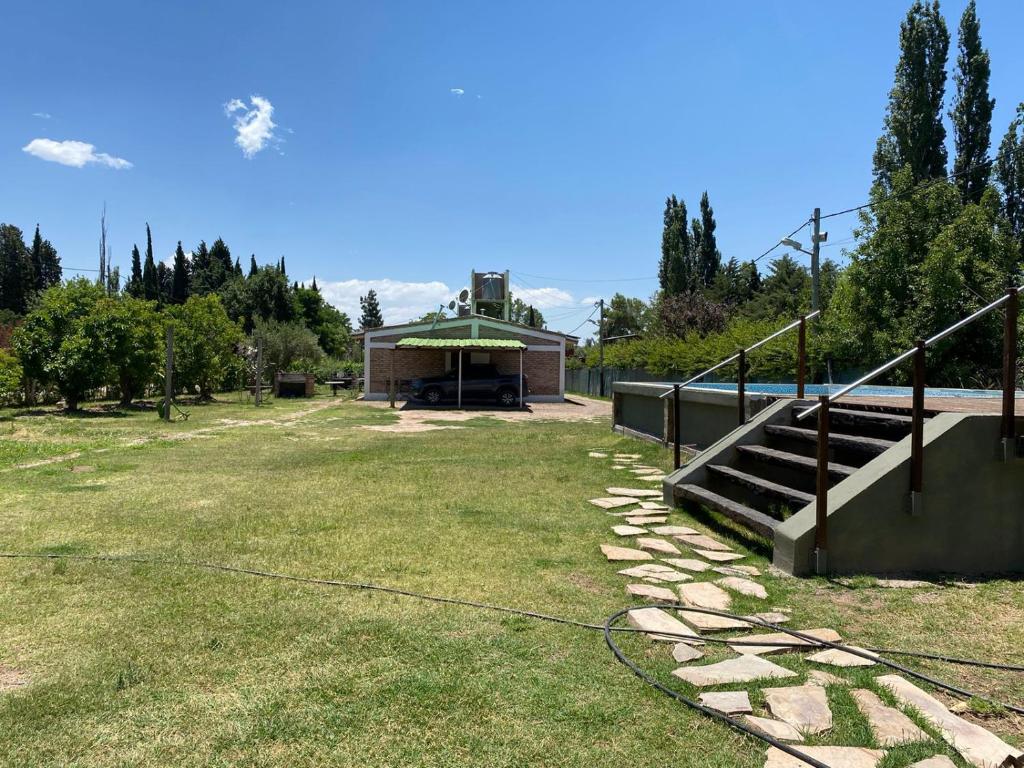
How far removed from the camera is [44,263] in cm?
6353

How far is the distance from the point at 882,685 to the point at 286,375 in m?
23.9

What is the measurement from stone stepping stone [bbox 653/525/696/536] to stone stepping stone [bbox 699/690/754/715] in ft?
7.61

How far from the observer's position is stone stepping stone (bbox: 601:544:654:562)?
3919 mm

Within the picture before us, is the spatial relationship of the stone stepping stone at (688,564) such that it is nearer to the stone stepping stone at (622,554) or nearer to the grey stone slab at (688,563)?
the grey stone slab at (688,563)

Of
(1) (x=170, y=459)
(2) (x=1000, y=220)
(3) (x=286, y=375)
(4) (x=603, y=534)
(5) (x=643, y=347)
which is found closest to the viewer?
(4) (x=603, y=534)

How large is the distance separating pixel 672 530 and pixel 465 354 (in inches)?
782

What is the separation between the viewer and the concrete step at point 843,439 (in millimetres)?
4105

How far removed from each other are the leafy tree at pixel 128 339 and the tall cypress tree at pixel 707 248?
31.8 m

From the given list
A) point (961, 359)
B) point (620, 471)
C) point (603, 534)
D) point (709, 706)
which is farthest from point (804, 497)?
point (961, 359)

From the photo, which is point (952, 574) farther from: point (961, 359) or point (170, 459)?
point (961, 359)

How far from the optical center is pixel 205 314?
20.1 metres

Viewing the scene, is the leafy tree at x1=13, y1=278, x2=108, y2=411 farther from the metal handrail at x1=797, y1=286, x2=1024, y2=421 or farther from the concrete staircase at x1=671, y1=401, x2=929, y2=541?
the metal handrail at x1=797, y1=286, x2=1024, y2=421

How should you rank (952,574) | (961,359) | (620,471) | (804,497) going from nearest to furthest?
(952,574) < (804,497) < (620,471) < (961,359)

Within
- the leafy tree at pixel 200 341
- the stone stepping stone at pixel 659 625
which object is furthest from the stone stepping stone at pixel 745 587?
the leafy tree at pixel 200 341
